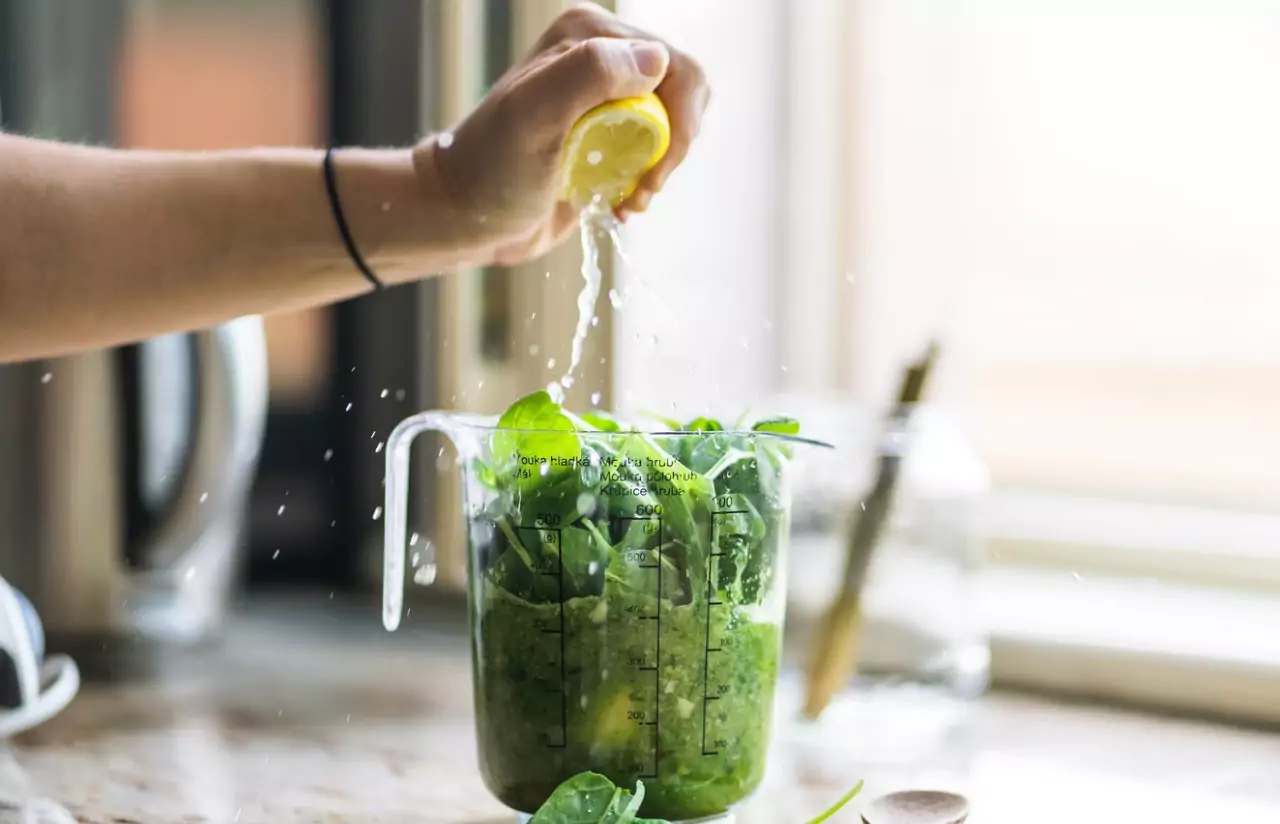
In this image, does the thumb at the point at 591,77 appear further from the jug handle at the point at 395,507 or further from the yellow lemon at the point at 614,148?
the jug handle at the point at 395,507

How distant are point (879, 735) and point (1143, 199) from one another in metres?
0.51

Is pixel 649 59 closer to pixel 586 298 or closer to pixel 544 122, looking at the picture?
pixel 544 122

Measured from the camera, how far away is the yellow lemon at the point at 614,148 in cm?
61

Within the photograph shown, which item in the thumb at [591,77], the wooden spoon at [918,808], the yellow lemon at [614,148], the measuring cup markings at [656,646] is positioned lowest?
the wooden spoon at [918,808]

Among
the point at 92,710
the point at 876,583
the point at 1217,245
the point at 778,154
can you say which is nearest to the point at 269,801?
the point at 92,710

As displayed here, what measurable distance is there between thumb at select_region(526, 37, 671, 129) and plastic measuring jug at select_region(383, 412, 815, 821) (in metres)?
0.16

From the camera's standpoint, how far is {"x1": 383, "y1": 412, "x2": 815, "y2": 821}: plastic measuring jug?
552 mm

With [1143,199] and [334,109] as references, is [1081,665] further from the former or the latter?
[334,109]

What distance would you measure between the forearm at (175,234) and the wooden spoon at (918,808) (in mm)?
352

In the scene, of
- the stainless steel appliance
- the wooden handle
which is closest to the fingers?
the wooden handle

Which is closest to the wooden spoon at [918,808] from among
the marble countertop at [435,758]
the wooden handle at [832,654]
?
Result: the marble countertop at [435,758]

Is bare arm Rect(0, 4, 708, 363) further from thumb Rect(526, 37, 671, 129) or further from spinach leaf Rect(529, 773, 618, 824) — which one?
spinach leaf Rect(529, 773, 618, 824)

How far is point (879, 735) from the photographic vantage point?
0.78 m

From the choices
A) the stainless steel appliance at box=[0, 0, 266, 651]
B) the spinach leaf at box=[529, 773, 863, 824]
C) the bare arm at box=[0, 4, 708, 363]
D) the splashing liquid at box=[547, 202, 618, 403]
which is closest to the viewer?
the spinach leaf at box=[529, 773, 863, 824]
